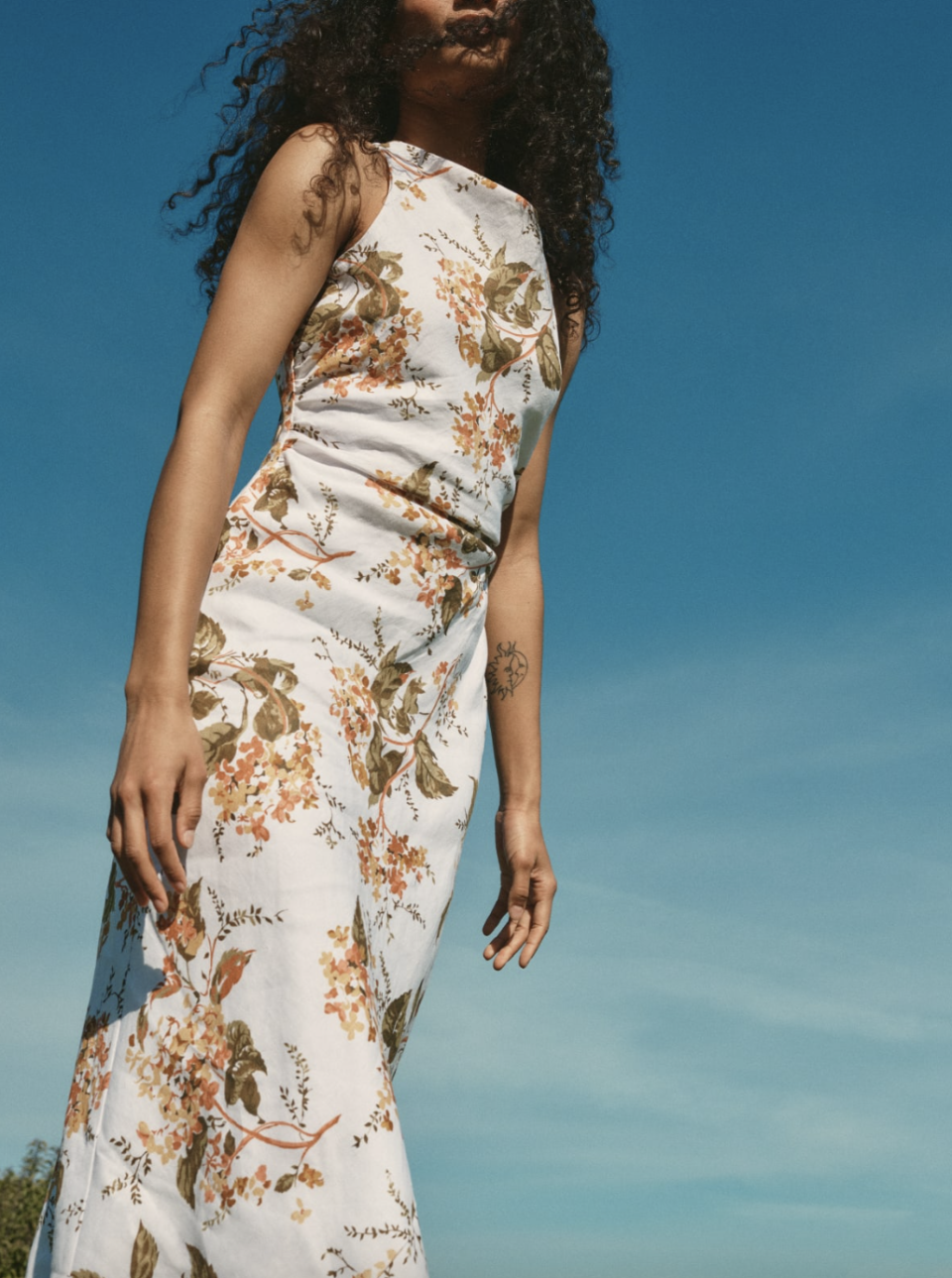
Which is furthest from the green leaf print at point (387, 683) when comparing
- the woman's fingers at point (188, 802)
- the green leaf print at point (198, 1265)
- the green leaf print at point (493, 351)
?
the green leaf print at point (198, 1265)

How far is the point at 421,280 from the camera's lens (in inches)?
93.0

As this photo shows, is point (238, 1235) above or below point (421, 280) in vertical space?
below

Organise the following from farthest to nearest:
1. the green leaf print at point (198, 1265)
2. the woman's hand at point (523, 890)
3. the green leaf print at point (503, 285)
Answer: the woman's hand at point (523, 890) → the green leaf print at point (503, 285) → the green leaf print at point (198, 1265)

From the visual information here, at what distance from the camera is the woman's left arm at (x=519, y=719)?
276 centimetres

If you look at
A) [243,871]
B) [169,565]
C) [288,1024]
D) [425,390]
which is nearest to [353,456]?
[425,390]

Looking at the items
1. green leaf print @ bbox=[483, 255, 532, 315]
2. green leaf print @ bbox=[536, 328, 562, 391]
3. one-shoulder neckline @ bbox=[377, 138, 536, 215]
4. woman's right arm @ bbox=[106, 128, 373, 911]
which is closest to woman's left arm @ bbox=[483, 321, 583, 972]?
green leaf print @ bbox=[536, 328, 562, 391]

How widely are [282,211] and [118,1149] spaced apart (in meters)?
1.42

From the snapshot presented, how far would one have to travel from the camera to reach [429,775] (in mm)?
2260

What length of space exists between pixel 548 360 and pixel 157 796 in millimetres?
1152

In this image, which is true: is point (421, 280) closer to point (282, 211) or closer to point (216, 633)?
point (282, 211)

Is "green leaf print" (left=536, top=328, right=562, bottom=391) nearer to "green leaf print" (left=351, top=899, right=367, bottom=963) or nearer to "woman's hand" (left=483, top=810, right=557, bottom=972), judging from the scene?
"woman's hand" (left=483, top=810, right=557, bottom=972)

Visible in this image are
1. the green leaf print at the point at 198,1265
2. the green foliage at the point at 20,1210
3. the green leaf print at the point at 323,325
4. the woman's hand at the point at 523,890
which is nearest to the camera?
the green leaf print at the point at 198,1265

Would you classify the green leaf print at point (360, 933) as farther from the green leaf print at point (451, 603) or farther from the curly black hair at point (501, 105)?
the curly black hair at point (501, 105)

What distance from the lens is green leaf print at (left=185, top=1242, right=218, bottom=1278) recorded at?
1.73 metres
